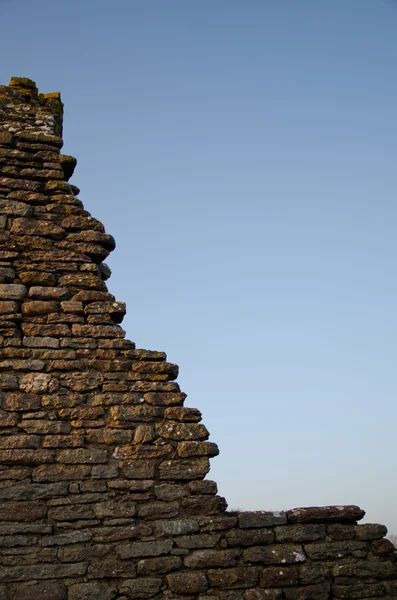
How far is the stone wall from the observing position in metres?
5.04

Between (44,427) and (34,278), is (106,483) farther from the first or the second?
(34,278)

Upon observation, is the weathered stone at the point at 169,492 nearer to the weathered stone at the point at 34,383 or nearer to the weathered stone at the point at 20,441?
the weathered stone at the point at 20,441

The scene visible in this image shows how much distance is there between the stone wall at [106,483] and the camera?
504cm

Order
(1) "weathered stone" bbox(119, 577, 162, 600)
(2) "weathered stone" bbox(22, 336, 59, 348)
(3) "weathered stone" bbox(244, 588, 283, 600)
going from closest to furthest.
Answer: (1) "weathered stone" bbox(119, 577, 162, 600)
(3) "weathered stone" bbox(244, 588, 283, 600)
(2) "weathered stone" bbox(22, 336, 59, 348)

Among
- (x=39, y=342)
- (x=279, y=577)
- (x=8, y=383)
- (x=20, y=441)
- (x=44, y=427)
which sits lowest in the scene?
(x=279, y=577)

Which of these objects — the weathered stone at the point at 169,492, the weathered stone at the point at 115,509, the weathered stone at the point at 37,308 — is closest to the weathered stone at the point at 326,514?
the weathered stone at the point at 169,492

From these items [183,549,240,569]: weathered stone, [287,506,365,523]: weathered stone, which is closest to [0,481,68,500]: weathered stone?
[183,549,240,569]: weathered stone

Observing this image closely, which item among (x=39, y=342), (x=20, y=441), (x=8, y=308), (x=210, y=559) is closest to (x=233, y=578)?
(x=210, y=559)

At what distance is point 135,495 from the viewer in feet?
17.5

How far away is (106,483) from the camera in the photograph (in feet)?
17.5

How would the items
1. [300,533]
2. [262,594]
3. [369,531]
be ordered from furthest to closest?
1. [369,531]
2. [300,533]
3. [262,594]

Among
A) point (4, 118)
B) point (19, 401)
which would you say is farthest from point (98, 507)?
point (4, 118)

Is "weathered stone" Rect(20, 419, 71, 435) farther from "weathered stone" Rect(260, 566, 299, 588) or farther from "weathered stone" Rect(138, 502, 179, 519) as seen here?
"weathered stone" Rect(260, 566, 299, 588)

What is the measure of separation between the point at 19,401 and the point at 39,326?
72cm
